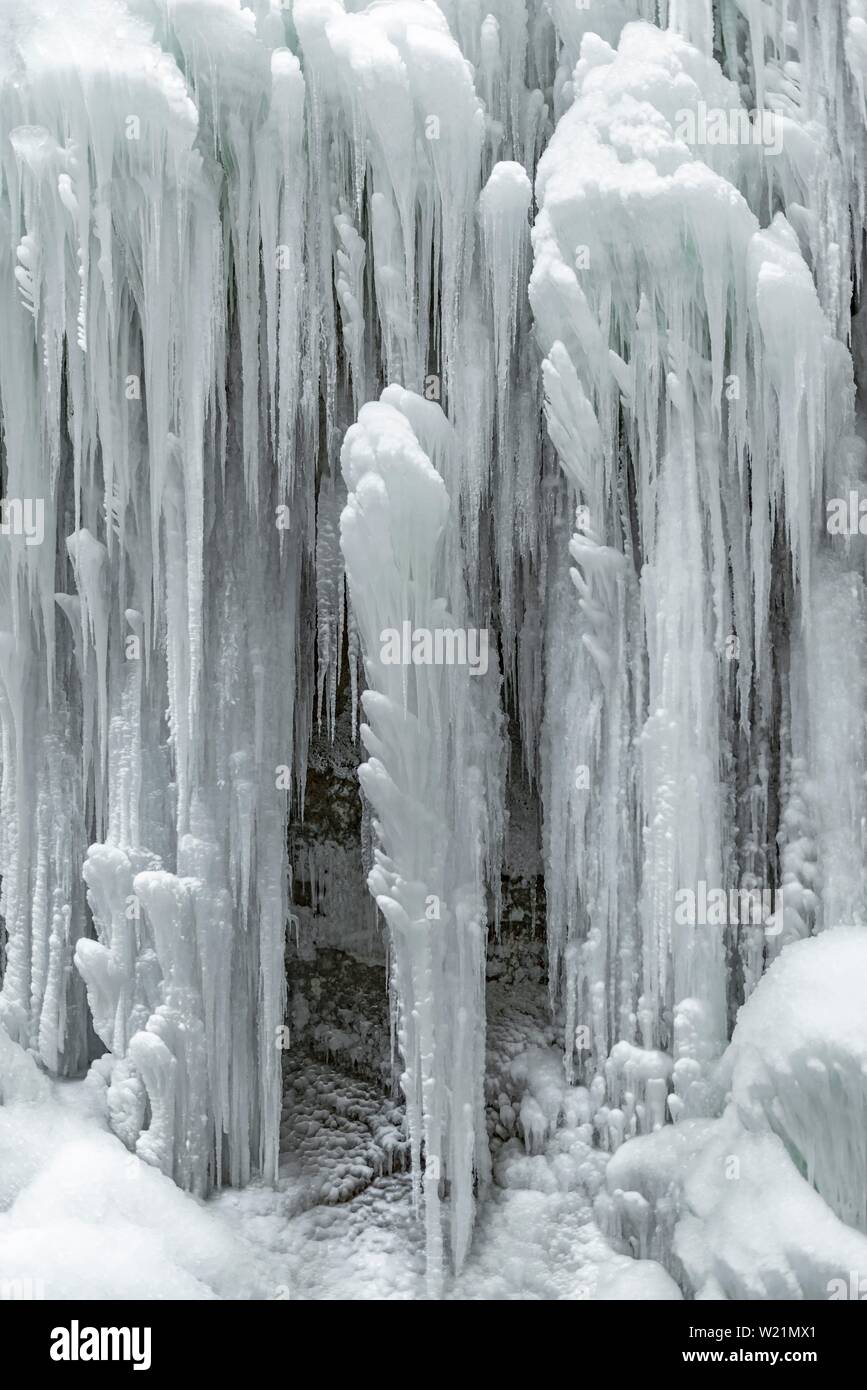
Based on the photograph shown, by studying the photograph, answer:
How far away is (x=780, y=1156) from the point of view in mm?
4566

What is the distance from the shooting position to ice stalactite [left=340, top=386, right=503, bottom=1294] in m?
4.82

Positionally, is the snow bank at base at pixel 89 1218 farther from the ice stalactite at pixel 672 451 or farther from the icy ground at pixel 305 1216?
the ice stalactite at pixel 672 451

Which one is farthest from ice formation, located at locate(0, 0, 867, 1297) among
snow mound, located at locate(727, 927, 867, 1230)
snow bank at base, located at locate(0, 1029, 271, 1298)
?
snow bank at base, located at locate(0, 1029, 271, 1298)

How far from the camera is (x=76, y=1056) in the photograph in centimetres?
581

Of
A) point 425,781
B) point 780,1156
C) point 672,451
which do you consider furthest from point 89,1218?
point 672,451

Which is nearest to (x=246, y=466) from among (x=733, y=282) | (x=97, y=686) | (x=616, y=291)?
(x=97, y=686)

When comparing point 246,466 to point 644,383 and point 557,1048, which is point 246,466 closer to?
point 644,383

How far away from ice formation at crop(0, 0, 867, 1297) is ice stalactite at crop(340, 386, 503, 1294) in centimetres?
2

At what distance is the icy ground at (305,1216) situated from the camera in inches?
188

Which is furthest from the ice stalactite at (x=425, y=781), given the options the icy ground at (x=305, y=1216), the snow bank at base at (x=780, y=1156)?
the snow bank at base at (x=780, y=1156)

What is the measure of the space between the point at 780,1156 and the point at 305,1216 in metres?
1.92

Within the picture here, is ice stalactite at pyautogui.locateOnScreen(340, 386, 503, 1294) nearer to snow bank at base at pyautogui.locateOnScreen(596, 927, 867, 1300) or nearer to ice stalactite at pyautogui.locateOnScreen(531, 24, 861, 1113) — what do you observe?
ice stalactite at pyautogui.locateOnScreen(531, 24, 861, 1113)
